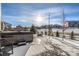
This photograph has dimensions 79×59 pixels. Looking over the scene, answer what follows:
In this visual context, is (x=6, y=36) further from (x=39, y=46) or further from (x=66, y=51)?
(x=66, y=51)

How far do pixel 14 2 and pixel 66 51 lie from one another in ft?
4.16

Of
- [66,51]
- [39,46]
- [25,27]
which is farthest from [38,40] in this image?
[66,51]

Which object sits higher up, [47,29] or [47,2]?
[47,2]

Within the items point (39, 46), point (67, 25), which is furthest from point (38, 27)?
point (67, 25)

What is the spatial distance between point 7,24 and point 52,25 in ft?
2.62

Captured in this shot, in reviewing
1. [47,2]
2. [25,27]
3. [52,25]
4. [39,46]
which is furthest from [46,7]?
[39,46]

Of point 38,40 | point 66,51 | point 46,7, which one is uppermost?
point 46,7

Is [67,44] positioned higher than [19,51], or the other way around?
[67,44]

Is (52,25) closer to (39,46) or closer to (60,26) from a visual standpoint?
(60,26)

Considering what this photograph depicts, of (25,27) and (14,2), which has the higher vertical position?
(14,2)

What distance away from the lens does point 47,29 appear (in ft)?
9.45

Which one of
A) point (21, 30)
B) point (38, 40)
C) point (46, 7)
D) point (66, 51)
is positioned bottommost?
point (66, 51)

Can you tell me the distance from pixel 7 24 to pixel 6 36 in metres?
0.22

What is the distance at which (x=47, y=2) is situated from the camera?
2840mm
